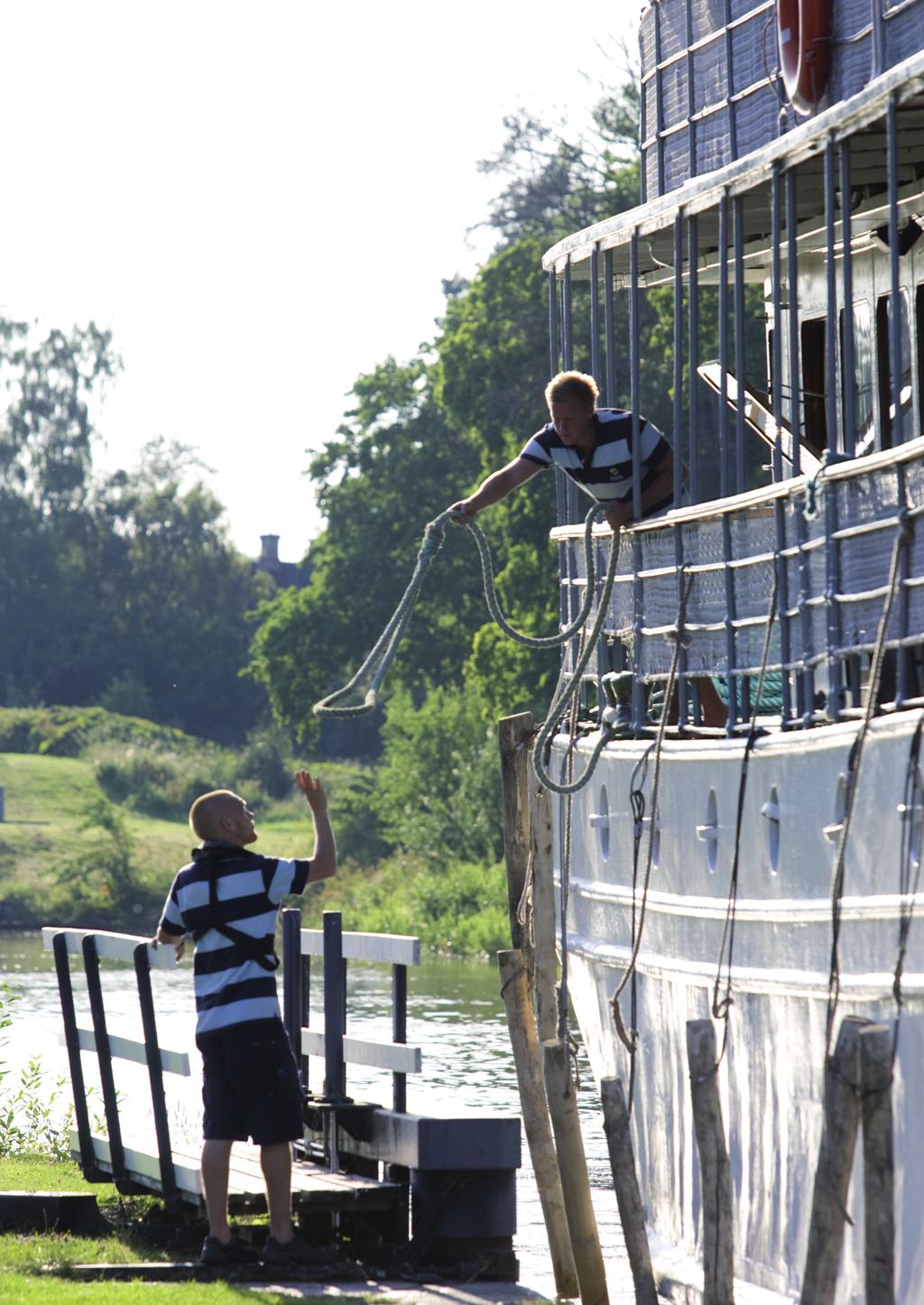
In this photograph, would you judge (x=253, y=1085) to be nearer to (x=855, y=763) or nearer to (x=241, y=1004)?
(x=241, y=1004)

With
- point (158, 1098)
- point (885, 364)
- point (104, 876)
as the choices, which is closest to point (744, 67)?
point (885, 364)

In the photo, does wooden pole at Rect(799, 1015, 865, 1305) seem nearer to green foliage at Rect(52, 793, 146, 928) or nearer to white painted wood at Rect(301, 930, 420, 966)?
white painted wood at Rect(301, 930, 420, 966)

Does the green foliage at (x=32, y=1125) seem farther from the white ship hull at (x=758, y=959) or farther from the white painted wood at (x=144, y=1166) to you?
the white ship hull at (x=758, y=959)

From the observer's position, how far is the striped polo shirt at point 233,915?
885 centimetres

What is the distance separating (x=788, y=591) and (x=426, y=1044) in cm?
1587

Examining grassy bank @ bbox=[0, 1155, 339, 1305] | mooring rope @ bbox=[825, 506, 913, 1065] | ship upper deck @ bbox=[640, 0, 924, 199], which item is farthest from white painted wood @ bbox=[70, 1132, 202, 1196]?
ship upper deck @ bbox=[640, 0, 924, 199]

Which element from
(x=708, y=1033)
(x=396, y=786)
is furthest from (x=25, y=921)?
(x=708, y=1033)

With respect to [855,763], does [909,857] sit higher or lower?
lower

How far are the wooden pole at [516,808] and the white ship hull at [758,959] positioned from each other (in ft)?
1.49

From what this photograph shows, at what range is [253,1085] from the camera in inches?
351

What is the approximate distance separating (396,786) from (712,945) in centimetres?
3964

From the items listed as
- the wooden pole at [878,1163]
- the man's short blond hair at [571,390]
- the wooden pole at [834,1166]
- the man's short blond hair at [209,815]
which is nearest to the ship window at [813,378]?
the man's short blond hair at [571,390]

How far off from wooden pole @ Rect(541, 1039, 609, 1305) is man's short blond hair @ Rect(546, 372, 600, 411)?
2.80 metres

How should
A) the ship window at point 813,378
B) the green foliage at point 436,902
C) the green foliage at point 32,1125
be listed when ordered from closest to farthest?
the green foliage at point 32,1125
the ship window at point 813,378
the green foliage at point 436,902
